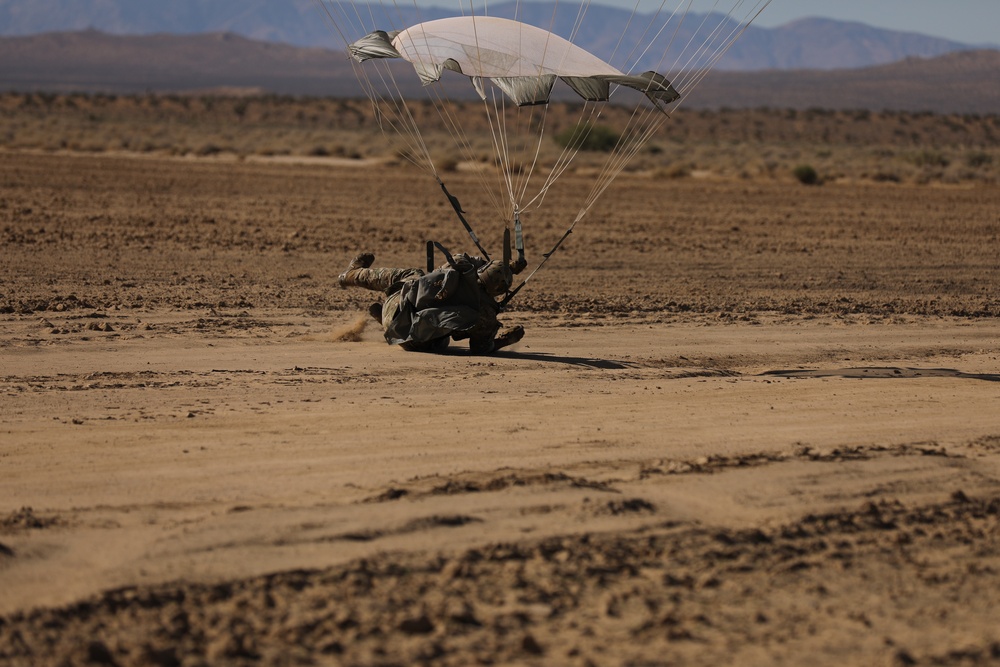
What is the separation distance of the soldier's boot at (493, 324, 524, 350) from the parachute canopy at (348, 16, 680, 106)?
199cm

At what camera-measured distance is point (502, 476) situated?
21.2ft

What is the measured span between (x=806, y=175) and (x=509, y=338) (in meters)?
25.5

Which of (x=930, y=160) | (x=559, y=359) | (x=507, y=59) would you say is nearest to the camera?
(x=507, y=59)

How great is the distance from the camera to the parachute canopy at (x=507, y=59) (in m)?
9.78

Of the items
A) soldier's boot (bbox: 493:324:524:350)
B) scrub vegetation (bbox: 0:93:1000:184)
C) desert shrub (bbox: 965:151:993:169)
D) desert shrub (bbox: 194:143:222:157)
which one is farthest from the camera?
desert shrub (bbox: 194:143:222:157)

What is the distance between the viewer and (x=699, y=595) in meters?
4.95

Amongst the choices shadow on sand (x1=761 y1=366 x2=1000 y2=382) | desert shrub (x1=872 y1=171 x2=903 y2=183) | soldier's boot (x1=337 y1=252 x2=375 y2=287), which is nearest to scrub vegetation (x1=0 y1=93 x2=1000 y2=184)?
desert shrub (x1=872 y1=171 x2=903 y2=183)

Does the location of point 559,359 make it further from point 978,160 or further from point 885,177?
point 978,160

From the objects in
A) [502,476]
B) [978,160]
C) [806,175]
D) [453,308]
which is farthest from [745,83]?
[502,476]

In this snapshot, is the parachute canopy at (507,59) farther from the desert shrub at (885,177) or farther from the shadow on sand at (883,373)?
the desert shrub at (885,177)

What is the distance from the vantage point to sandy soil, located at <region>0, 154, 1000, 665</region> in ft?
15.1

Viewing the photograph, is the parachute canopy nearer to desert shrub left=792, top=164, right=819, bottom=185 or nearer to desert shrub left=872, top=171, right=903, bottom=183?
desert shrub left=792, top=164, right=819, bottom=185

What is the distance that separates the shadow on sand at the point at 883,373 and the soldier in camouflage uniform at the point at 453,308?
8.01 feet

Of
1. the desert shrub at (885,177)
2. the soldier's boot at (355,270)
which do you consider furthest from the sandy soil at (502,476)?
the desert shrub at (885,177)
